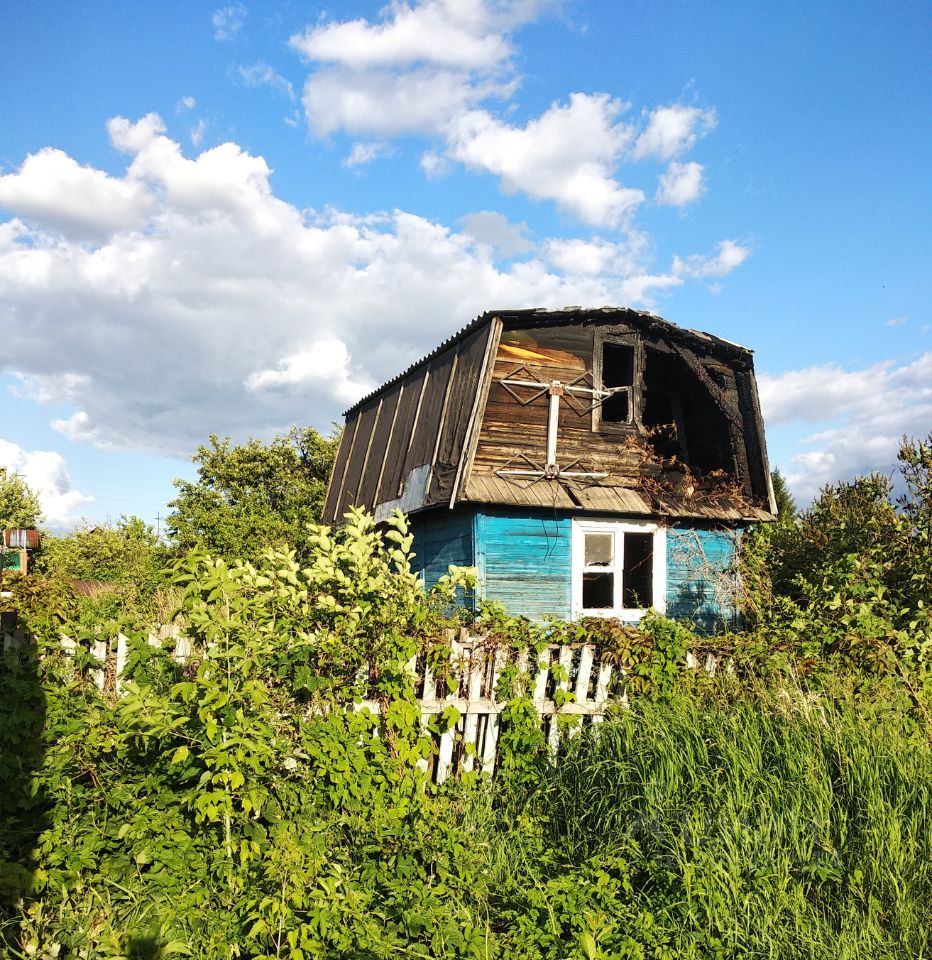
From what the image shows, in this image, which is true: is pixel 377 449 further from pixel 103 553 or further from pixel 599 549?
pixel 103 553

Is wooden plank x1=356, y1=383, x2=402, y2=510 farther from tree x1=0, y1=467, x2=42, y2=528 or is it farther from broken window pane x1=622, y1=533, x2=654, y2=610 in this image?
tree x1=0, y1=467, x2=42, y2=528

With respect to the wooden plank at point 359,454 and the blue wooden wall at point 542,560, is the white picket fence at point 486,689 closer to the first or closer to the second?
the blue wooden wall at point 542,560

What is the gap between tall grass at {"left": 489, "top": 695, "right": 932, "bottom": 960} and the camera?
3699mm

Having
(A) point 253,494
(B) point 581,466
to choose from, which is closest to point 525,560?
(B) point 581,466

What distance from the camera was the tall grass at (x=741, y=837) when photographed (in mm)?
3699

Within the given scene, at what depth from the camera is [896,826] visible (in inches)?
164

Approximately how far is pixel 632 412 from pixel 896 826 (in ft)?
32.5

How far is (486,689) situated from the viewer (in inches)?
229

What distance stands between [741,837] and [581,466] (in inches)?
357

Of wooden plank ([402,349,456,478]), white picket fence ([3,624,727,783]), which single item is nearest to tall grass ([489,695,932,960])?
white picket fence ([3,624,727,783])

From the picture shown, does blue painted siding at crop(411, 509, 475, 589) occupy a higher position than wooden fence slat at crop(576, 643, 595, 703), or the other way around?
blue painted siding at crop(411, 509, 475, 589)

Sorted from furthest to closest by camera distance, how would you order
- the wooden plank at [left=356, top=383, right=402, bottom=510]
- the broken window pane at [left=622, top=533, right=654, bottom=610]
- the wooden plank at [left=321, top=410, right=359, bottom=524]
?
the wooden plank at [left=321, top=410, right=359, bottom=524] → the wooden plank at [left=356, top=383, right=402, bottom=510] → the broken window pane at [left=622, top=533, right=654, bottom=610]

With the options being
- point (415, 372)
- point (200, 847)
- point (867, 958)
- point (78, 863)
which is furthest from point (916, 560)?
point (415, 372)

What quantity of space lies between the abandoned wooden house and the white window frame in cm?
3
